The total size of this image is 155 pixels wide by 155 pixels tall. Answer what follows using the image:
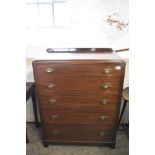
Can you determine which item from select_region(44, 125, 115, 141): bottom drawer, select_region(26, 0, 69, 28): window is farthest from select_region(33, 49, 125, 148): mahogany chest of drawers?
select_region(26, 0, 69, 28): window

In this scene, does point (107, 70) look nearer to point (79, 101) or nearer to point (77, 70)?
point (77, 70)

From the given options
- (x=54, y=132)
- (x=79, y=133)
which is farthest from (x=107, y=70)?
(x=54, y=132)

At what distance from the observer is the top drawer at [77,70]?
172cm

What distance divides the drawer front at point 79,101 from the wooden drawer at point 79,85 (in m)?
0.05

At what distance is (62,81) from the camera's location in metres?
1.81

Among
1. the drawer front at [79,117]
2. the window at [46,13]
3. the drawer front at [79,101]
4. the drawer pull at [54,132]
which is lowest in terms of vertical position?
the drawer pull at [54,132]

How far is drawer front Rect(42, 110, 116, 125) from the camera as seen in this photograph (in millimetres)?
1922

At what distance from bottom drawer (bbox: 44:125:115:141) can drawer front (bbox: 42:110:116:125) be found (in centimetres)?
6

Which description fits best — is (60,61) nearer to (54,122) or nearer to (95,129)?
(54,122)

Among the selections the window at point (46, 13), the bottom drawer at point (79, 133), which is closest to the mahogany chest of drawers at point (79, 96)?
the bottom drawer at point (79, 133)

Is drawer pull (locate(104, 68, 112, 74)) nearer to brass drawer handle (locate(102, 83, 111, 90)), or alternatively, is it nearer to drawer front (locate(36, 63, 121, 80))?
drawer front (locate(36, 63, 121, 80))

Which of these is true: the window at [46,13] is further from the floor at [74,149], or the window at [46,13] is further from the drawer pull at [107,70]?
the floor at [74,149]
